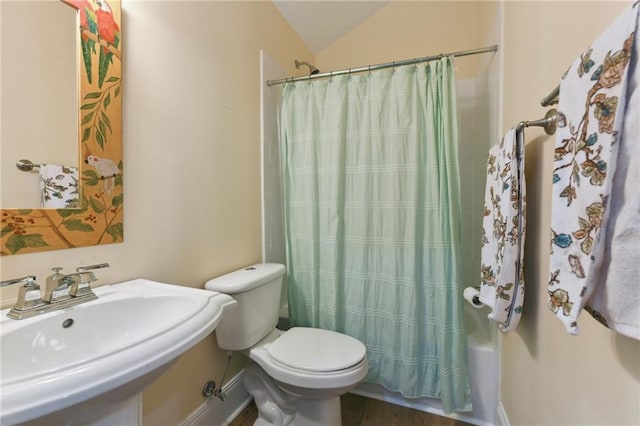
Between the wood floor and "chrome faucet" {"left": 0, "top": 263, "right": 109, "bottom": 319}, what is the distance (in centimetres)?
109

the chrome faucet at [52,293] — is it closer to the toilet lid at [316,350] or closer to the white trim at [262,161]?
the toilet lid at [316,350]

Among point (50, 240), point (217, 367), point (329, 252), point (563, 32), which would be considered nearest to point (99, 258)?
point (50, 240)

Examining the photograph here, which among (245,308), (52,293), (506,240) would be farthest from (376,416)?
(52,293)

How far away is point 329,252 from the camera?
157 centimetres

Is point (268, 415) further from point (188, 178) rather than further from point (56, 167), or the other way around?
point (56, 167)

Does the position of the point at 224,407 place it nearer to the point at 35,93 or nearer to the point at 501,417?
the point at 501,417

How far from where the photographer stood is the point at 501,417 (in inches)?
50.0

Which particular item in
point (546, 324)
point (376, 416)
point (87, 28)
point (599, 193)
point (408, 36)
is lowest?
point (376, 416)

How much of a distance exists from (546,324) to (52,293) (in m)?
1.37

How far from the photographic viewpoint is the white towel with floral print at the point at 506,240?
84 cm

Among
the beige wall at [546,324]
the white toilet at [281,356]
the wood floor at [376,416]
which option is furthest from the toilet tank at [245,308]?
the beige wall at [546,324]

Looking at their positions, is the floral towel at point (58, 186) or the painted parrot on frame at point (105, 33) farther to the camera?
the painted parrot on frame at point (105, 33)

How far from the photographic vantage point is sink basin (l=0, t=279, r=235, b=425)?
16.6 inches

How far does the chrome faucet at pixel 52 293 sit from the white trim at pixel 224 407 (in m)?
0.79
